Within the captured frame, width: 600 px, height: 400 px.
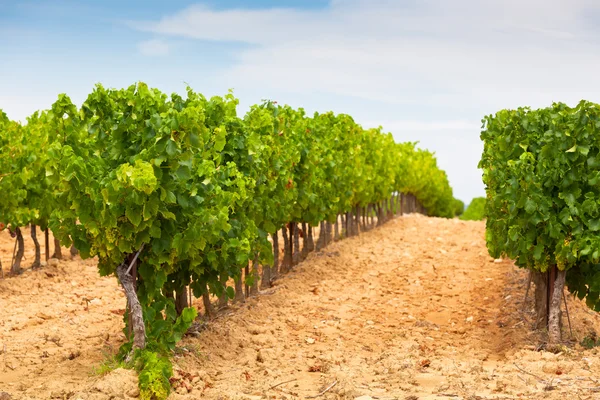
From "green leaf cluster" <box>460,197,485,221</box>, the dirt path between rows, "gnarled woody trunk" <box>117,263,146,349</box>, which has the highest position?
"green leaf cluster" <box>460,197,485,221</box>

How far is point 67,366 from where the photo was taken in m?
9.20

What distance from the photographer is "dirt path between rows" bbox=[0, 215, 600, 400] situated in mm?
8195

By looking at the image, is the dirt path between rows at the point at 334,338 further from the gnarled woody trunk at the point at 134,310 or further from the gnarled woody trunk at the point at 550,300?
the gnarled woody trunk at the point at 134,310

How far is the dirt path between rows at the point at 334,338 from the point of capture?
26.9ft

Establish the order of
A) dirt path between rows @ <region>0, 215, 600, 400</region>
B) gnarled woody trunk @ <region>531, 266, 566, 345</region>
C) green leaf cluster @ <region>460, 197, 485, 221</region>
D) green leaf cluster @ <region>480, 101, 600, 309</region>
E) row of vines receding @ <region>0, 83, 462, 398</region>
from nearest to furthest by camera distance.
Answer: row of vines receding @ <region>0, 83, 462, 398</region> → dirt path between rows @ <region>0, 215, 600, 400</region> → green leaf cluster @ <region>480, 101, 600, 309</region> → gnarled woody trunk @ <region>531, 266, 566, 345</region> → green leaf cluster @ <region>460, 197, 485, 221</region>

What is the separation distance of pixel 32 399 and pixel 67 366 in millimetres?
1385

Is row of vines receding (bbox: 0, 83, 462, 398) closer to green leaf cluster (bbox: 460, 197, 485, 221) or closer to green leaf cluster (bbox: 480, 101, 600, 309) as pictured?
green leaf cluster (bbox: 480, 101, 600, 309)

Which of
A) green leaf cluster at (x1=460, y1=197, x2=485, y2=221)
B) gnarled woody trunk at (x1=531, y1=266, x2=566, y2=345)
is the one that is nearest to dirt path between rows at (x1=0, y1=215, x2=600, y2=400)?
gnarled woody trunk at (x1=531, y1=266, x2=566, y2=345)

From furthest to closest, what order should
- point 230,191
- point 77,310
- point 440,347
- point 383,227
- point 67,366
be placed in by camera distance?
point 383,227, point 77,310, point 440,347, point 230,191, point 67,366

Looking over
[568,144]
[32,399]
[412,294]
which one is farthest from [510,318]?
[32,399]

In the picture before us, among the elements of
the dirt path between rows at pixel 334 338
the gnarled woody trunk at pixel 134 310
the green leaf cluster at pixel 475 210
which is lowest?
the dirt path between rows at pixel 334 338

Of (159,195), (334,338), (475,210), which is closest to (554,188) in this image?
(334,338)

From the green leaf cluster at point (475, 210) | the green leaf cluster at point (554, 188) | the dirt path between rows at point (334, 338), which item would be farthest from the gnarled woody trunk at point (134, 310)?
the green leaf cluster at point (475, 210)

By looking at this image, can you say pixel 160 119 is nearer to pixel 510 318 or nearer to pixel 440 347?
pixel 440 347
